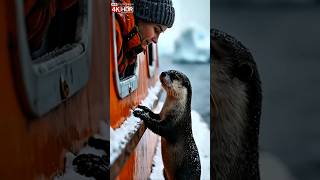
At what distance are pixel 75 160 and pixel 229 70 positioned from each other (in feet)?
2.71

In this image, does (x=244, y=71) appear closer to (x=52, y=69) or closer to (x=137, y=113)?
A: (x=137, y=113)

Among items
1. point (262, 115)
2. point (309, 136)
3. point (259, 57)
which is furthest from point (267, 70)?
point (309, 136)

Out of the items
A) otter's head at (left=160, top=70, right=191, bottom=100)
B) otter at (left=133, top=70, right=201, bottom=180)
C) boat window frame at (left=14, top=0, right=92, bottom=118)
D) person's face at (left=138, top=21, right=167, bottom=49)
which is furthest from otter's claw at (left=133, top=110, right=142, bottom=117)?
boat window frame at (left=14, top=0, right=92, bottom=118)

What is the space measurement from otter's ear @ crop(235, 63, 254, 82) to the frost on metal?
0.31 metres

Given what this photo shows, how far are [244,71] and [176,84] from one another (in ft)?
0.99

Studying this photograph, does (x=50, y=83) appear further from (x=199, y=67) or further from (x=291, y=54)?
(x=291, y=54)

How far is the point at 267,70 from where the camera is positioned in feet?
5.94

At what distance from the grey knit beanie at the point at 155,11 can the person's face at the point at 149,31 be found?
0.01 metres

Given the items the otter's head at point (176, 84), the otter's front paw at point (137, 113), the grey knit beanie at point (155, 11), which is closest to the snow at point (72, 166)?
the otter's front paw at point (137, 113)

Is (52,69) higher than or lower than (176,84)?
higher

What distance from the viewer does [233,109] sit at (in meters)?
1.90

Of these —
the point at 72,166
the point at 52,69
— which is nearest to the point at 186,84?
the point at 72,166

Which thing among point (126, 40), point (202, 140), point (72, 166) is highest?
point (126, 40)

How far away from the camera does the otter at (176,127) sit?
1.69 meters
